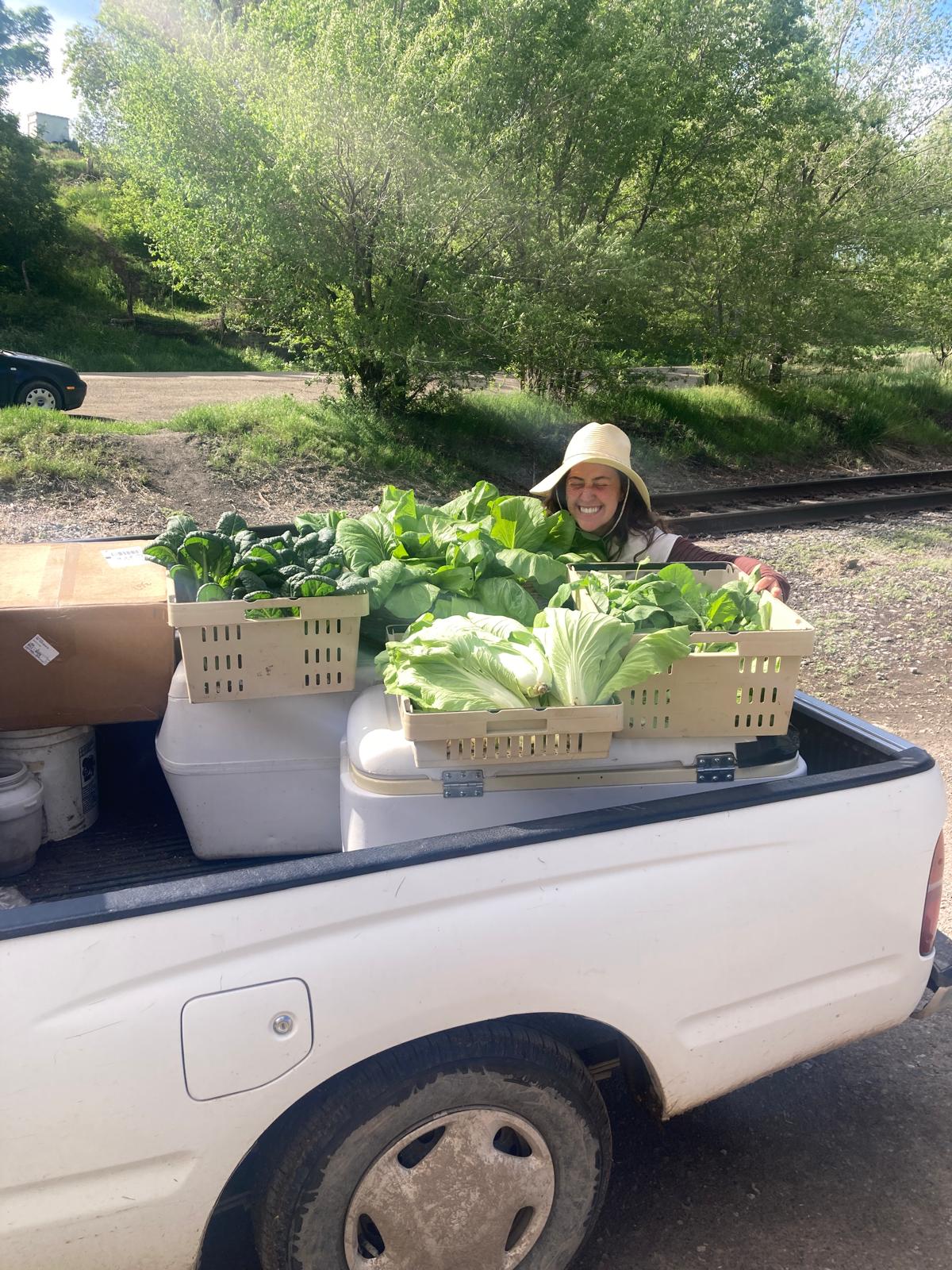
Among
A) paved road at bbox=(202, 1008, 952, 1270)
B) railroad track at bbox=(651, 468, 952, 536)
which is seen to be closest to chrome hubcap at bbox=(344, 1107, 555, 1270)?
paved road at bbox=(202, 1008, 952, 1270)

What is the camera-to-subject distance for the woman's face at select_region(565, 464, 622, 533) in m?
4.12

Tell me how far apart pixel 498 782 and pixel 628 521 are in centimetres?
219

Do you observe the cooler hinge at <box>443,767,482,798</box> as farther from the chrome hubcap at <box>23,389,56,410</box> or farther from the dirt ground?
the chrome hubcap at <box>23,389,56,410</box>

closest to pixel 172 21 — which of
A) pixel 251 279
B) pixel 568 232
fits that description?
pixel 251 279

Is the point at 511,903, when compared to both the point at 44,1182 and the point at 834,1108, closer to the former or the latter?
the point at 44,1182

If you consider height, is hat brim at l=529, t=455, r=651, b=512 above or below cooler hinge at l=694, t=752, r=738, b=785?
above

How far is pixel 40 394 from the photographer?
1628 cm

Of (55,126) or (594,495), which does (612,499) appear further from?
(55,126)

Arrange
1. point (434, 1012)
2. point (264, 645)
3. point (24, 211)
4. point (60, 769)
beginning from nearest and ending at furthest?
1. point (434, 1012)
2. point (264, 645)
3. point (60, 769)
4. point (24, 211)

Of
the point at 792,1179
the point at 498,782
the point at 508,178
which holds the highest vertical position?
the point at 508,178

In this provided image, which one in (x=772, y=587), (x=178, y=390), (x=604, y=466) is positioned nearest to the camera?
(x=772, y=587)

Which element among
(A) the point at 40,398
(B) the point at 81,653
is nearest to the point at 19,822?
(B) the point at 81,653

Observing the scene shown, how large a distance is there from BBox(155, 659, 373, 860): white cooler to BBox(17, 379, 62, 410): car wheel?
50.3ft

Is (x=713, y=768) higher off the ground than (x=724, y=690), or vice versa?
(x=724, y=690)
